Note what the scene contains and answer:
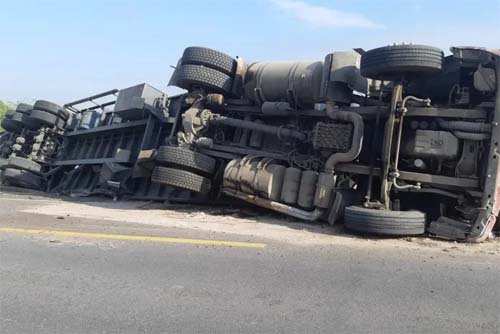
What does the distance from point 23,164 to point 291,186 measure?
8.24m

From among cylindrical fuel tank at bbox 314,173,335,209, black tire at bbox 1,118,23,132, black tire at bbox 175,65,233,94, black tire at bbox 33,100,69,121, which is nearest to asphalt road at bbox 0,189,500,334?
cylindrical fuel tank at bbox 314,173,335,209

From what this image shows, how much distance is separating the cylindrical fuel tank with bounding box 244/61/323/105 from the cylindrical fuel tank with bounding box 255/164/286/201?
1.23 metres

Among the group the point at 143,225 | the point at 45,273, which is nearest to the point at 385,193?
the point at 143,225

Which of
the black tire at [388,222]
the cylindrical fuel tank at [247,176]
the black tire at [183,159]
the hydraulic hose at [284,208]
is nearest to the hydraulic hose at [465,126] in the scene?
the black tire at [388,222]

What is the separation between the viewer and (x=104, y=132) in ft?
38.2

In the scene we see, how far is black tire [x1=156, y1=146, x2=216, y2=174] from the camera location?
23.8ft

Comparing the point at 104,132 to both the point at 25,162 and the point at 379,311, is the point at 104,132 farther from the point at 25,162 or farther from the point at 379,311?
the point at 379,311

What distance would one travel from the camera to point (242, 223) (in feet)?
20.4

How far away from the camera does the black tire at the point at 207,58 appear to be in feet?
26.3

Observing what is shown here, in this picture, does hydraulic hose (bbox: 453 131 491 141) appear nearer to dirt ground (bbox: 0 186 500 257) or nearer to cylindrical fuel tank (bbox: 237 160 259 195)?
dirt ground (bbox: 0 186 500 257)

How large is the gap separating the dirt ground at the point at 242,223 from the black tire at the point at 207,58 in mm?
2341

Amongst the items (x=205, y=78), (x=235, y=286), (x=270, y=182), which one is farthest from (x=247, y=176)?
(x=235, y=286)

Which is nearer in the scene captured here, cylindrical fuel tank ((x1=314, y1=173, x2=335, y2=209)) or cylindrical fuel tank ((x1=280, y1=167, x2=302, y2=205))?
cylindrical fuel tank ((x1=314, y1=173, x2=335, y2=209))

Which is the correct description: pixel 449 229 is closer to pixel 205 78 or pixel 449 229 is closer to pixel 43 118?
pixel 205 78
